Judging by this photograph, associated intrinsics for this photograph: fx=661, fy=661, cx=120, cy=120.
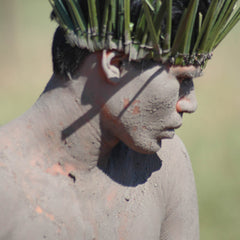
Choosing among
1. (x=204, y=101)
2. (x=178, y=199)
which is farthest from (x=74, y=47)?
(x=204, y=101)

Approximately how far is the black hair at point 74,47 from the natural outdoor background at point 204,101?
2401 millimetres

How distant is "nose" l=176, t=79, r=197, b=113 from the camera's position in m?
1.57

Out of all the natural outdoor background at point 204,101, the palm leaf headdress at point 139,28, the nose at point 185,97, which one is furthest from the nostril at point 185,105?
the natural outdoor background at point 204,101

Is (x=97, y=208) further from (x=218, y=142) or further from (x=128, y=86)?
(x=218, y=142)

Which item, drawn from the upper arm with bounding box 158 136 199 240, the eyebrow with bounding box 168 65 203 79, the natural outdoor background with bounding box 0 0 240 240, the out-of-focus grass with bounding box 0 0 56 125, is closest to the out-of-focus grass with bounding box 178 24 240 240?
the natural outdoor background with bounding box 0 0 240 240

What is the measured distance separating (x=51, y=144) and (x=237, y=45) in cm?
456

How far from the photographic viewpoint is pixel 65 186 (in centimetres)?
155

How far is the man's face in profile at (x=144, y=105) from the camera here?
1479 mm

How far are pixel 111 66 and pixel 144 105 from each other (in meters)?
0.12

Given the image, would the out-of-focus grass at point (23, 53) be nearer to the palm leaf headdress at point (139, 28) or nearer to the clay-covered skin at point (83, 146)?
the clay-covered skin at point (83, 146)

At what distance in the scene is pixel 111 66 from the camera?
1468 millimetres

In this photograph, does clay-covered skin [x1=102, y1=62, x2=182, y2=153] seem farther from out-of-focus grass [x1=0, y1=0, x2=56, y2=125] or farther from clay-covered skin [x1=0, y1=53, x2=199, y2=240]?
out-of-focus grass [x1=0, y1=0, x2=56, y2=125]

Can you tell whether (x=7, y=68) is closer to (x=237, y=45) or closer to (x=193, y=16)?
(x=237, y=45)

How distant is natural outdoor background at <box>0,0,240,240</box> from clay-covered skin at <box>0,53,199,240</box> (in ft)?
7.24
